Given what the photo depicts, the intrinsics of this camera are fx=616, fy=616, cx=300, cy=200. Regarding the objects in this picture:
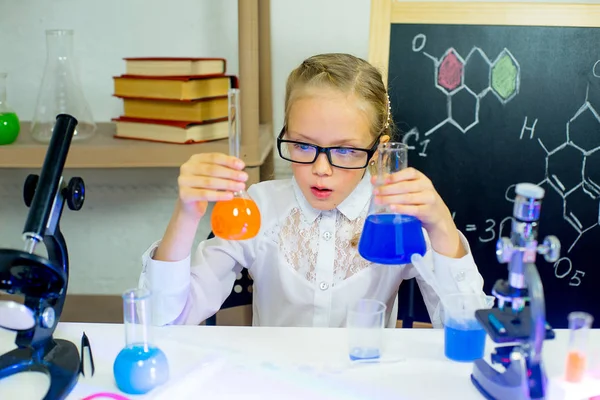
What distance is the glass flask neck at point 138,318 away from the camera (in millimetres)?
892

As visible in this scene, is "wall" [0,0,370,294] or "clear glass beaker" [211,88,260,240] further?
"wall" [0,0,370,294]

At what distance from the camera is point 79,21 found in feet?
6.75

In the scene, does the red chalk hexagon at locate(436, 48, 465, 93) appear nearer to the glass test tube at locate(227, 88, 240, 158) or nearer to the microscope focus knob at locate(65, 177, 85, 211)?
the glass test tube at locate(227, 88, 240, 158)

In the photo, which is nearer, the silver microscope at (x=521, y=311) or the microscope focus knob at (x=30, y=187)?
the silver microscope at (x=521, y=311)

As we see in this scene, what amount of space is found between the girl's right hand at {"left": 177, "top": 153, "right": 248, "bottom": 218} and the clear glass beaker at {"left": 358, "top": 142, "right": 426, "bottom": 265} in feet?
0.73

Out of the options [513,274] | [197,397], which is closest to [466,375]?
[513,274]

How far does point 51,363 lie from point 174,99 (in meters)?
0.88

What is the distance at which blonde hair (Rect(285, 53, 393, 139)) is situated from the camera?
131 cm

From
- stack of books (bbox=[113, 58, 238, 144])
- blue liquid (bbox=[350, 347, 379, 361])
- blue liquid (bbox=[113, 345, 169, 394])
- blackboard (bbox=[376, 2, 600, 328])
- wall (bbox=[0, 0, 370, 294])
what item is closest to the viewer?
blue liquid (bbox=[113, 345, 169, 394])

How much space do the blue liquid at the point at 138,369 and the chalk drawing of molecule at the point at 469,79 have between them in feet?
3.89

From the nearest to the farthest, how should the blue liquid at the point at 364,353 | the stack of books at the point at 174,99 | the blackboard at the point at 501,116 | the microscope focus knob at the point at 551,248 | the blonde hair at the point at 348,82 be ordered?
1. the microscope focus knob at the point at 551,248
2. the blue liquid at the point at 364,353
3. the blonde hair at the point at 348,82
4. the stack of books at the point at 174,99
5. the blackboard at the point at 501,116

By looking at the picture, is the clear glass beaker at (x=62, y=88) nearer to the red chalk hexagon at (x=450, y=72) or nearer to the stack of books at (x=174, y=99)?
the stack of books at (x=174, y=99)

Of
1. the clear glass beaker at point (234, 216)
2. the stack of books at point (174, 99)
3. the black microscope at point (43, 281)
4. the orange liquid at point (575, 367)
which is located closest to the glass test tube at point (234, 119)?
the clear glass beaker at point (234, 216)

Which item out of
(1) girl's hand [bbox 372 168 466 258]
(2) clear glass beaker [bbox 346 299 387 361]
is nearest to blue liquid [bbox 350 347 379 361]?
(2) clear glass beaker [bbox 346 299 387 361]
